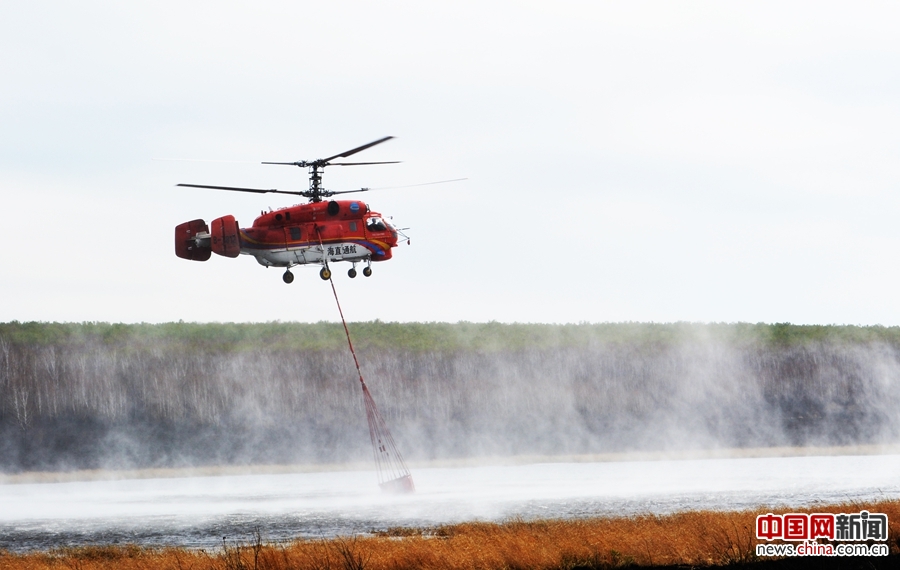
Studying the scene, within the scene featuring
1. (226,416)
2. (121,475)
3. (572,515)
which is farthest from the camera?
(226,416)

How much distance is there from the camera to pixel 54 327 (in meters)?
123

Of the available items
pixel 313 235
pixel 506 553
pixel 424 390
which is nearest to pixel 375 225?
pixel 313 235

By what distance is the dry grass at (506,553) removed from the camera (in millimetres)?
35406

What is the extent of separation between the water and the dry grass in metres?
10.5

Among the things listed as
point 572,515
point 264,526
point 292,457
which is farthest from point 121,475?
point 572,515

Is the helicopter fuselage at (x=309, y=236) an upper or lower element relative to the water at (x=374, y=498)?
upper

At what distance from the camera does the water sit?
2235 inches

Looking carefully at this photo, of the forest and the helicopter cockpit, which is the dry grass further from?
the forest

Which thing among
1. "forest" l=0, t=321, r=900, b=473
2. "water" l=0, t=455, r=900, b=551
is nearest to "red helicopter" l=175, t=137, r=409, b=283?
"water" l=0, t=455, r=900, b=551

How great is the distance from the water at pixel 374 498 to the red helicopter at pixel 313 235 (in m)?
12.3

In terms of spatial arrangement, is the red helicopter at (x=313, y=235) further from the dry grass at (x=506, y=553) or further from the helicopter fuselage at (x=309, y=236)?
the dry grass at (x=506, y=553)

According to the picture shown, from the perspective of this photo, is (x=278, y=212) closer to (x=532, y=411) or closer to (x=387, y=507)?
(x=387, y=507)

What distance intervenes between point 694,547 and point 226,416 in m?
81.3

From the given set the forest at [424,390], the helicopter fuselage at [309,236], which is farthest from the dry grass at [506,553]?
the forest at [424,390]
